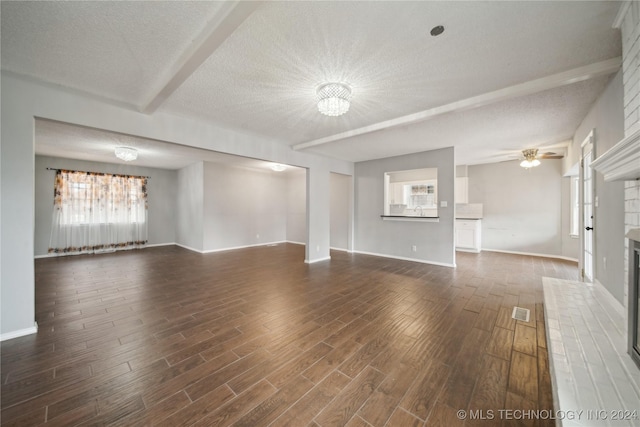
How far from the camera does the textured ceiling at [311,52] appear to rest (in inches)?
62.4

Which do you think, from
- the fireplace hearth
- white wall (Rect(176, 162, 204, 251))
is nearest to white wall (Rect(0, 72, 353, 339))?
white wall (Rect(176, 162, 204, 251))

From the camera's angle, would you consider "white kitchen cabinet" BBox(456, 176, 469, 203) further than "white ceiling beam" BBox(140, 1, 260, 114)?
Yes

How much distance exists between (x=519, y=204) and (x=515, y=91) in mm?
5162

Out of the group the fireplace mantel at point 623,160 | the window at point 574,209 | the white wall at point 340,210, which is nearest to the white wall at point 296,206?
the white wall at point 340,210

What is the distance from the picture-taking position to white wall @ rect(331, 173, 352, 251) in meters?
6.96

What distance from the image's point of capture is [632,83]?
65.0 inches

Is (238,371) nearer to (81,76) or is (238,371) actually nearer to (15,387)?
(15,387)

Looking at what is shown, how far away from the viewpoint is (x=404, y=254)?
19.1ft

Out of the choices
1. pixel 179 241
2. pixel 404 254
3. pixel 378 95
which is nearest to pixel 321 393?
pixel 378 95

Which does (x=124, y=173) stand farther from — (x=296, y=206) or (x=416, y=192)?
(x=416, y=192)

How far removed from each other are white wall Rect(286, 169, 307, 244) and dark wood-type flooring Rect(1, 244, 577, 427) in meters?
4.48

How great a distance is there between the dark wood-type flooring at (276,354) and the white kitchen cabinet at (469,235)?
2771mm

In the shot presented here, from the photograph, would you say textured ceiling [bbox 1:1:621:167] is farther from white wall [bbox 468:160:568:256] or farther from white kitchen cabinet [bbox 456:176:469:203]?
white kitchen cabinet [bbox 456:176:469:203]

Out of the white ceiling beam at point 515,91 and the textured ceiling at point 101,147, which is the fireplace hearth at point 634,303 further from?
the textured ceiling at point 101,147
